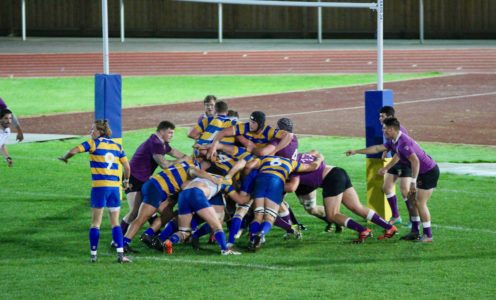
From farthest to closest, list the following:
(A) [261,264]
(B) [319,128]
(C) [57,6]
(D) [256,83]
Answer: (C) [57,6], (D) [256,83], (B) [319,128], (A) [261,264]

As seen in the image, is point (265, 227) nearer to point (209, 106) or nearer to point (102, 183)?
point (102, 183)

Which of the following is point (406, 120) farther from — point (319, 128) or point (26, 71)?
point (26, 71)

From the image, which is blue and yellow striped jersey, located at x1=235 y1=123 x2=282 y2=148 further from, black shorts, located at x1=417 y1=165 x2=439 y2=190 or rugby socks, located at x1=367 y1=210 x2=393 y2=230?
black shorts, located at x1=417 y1=165 x2=439 y2=190

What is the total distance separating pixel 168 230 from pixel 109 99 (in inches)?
156

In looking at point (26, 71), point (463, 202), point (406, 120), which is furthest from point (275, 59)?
point (463, 202)

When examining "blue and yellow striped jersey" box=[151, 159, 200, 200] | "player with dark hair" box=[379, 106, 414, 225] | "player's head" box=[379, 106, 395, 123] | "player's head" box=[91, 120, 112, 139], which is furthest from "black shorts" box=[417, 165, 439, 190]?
"player's head" box=[91, 120, 112, 139]

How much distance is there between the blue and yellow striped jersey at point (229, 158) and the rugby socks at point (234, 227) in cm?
62

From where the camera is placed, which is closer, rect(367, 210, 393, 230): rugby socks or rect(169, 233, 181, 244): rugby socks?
rect(169, 233, 181, 244): rugby socks

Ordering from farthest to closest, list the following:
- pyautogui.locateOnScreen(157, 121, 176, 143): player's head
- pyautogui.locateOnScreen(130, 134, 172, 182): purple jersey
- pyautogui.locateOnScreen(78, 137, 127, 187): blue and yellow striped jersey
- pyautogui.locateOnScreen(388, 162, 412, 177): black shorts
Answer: pyautogui.locateOnScreen(388, 162, 412, 177): black shorts → pyautogui.locateOnScreen(130, 134, 172, 182): purple jersey → pyautogui.locateOnScreen(157, 121, 176, 143): player's head → pyautogui.locateOnScreen(78, 137, 127, 187): blue and yellow striped jersey

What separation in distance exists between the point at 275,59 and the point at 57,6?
501 inches

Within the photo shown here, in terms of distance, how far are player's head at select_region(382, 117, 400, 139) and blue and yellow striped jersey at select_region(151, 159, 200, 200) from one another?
253cm

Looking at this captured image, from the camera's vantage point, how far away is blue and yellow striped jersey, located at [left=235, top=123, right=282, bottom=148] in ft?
47.1

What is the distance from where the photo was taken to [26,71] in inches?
1679

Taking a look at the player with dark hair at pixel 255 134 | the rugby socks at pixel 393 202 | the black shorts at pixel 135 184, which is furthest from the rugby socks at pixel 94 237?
the rugby socks at pixel 393 202
